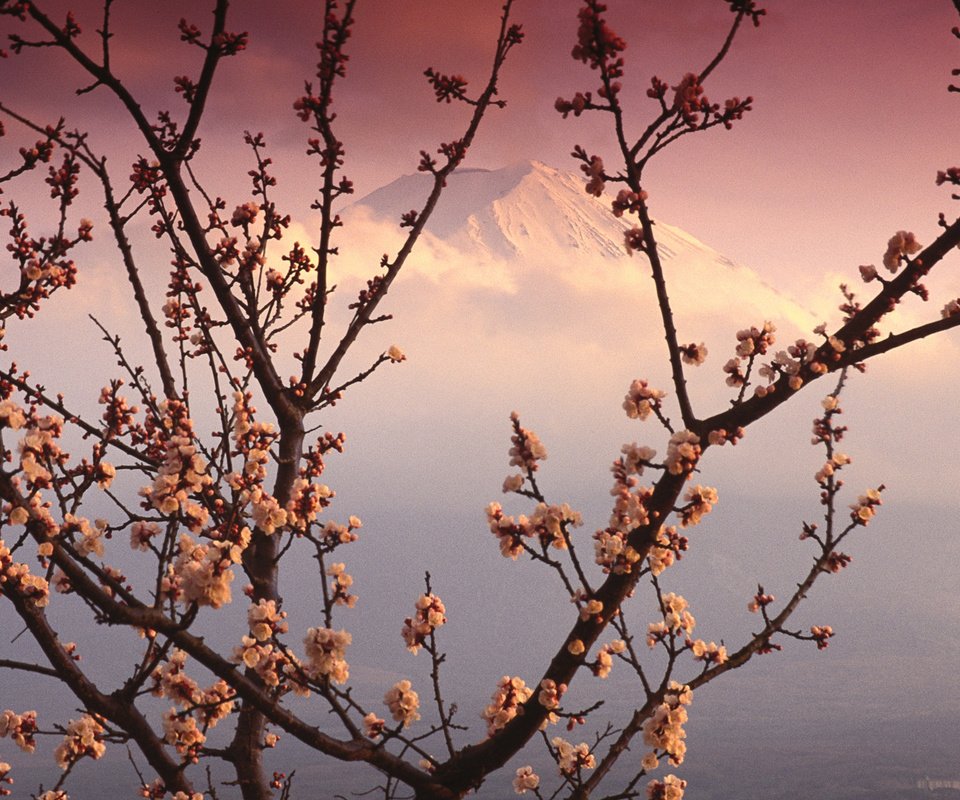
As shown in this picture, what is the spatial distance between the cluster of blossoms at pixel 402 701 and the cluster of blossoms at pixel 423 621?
1.26 ft

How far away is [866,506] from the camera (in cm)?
784

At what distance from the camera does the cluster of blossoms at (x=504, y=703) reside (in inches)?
251

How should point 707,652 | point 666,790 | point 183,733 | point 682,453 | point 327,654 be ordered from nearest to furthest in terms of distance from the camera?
1. point 682,453
2. point 327,654
3. point 666,790
4. point 707,652
5. point 183,733

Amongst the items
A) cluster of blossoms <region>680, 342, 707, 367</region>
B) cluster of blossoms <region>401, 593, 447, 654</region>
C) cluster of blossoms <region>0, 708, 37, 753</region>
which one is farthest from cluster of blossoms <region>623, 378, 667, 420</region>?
cluster of blossoms <region>0, 708, 37, 753</region>

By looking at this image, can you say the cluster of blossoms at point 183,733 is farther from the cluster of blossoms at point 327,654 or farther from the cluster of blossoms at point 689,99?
the cluster of blossoms at point 689,99

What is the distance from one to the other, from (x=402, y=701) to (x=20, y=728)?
3.72 meters

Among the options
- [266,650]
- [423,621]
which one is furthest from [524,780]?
[266,650]

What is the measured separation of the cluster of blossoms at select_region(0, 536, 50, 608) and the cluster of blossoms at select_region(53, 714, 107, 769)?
2.47 metres

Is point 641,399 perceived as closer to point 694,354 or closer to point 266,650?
point 694,354

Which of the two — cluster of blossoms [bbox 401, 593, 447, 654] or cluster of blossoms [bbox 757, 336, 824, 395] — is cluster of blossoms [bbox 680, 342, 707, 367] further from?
cluster of blossoms [bbox 401, 593, 447, 654]

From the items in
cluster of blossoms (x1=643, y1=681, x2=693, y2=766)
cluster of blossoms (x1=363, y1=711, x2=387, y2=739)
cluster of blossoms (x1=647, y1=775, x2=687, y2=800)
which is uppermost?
cluster of blossoms (x1=363, y1=711, x2=387, y2=739)

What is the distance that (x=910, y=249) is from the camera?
17.0 ft

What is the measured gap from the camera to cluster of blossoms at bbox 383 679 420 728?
564 centimetres

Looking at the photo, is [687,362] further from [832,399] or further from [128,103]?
[128,103]
